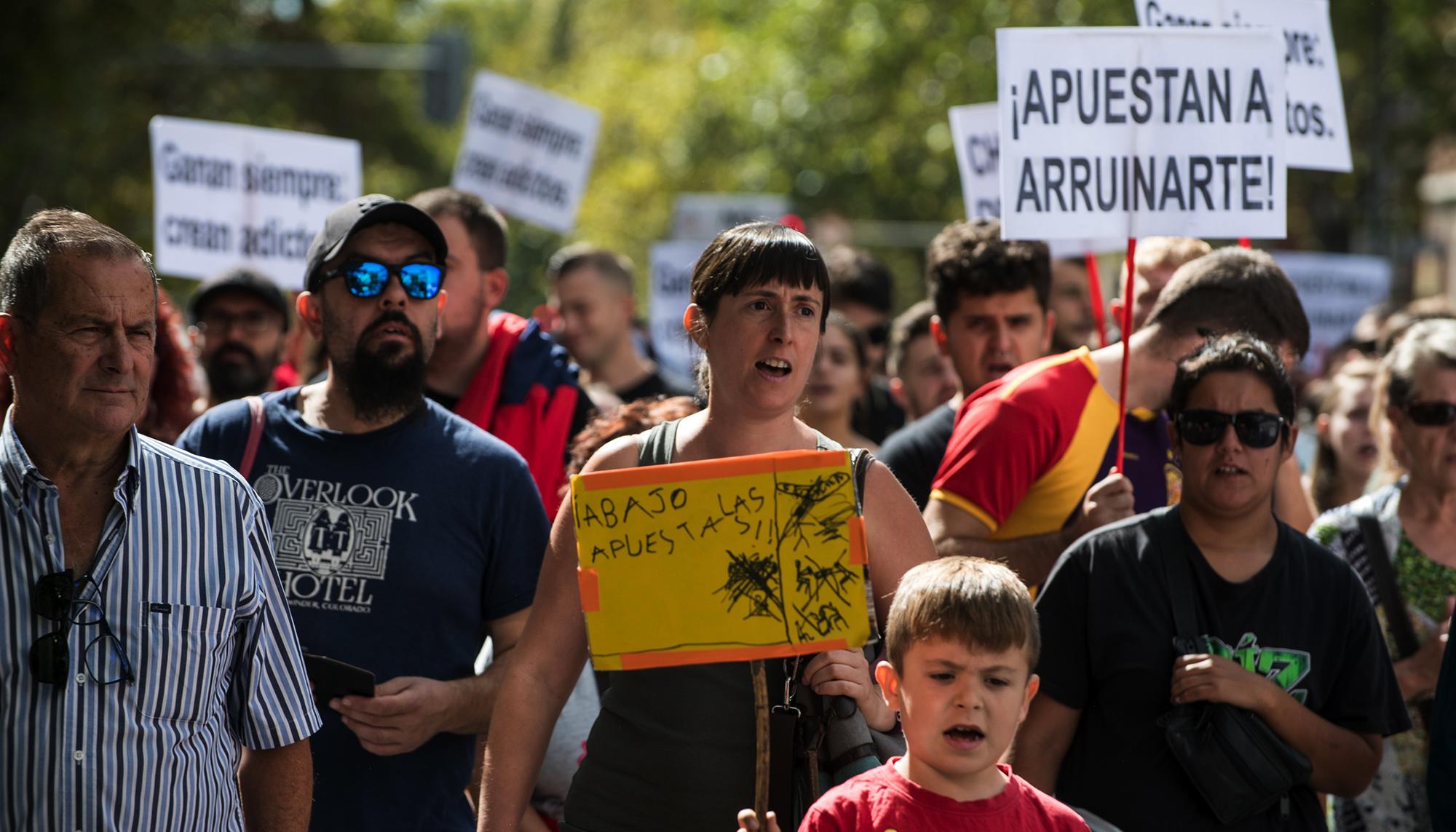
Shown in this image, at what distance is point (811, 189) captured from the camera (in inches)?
1151

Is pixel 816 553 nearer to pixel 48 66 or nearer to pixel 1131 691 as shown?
pixel 1131 691

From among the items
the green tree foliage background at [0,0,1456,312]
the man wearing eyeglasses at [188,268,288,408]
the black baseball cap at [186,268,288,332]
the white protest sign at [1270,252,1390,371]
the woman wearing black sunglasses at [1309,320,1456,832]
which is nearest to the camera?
the woman wearing black sunglasses at [1309,320,1456,832]

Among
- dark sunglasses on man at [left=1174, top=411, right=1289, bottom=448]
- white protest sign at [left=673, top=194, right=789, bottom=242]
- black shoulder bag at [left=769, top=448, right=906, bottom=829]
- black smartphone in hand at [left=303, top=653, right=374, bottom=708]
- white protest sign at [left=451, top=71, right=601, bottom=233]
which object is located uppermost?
white protest sign at [left=673, top=194, right=789, bottom=242]

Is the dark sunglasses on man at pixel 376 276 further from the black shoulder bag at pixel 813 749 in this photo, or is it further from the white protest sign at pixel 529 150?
the white protest sign at pixel 529 150

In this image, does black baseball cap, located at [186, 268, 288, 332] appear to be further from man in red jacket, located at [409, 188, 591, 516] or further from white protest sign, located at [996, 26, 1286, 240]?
white protest sign, located at [996, 26, 1286, 240]

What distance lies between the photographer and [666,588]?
329cm

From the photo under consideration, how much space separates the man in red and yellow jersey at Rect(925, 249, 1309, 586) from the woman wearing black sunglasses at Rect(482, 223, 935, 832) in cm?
107

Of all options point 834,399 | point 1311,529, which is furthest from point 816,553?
point 834,399

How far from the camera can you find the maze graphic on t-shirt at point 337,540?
398 cm

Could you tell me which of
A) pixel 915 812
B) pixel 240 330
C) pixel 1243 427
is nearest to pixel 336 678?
pixel 915 812

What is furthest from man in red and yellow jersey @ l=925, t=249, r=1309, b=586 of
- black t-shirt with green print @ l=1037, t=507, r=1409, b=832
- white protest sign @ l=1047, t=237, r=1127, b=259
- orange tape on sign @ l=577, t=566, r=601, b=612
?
white protest sign @ l=1047, t=237, r=1127, b=259

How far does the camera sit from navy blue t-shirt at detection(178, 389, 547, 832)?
3963 mm

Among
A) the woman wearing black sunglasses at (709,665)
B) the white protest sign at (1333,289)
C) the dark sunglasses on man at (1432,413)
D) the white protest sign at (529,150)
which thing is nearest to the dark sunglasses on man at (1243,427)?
the woman wearing black sunglasses at (709,665)

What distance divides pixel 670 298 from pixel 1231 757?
8.58 metres
